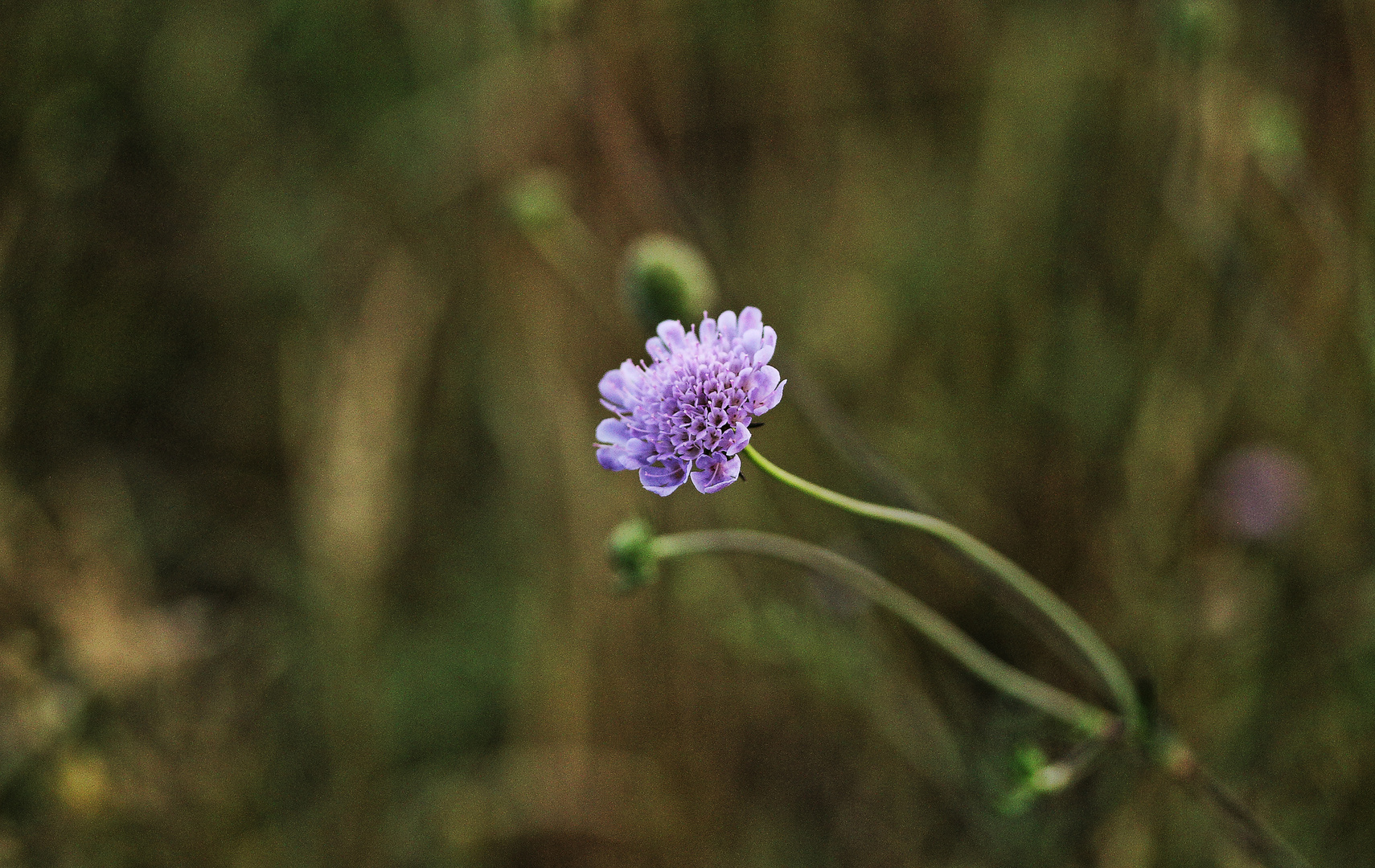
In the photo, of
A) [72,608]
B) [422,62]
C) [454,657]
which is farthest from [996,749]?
[422,62]

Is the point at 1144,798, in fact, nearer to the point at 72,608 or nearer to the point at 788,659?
the point at 788,659

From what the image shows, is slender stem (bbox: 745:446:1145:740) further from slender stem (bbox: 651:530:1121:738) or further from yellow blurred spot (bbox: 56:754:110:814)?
yellow blurred spot (bbox: 56:754:110:814)

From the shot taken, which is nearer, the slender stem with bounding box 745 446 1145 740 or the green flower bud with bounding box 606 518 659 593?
the slender stem with bounding box 745 446 1145 740

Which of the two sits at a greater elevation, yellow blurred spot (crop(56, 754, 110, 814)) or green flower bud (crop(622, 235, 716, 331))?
green flower bud (crop(622, 235, 716, 331))

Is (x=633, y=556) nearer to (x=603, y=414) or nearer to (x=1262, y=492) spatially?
(x=603, y=414)

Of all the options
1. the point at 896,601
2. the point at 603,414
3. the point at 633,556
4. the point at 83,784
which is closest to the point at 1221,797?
the point at 896,601

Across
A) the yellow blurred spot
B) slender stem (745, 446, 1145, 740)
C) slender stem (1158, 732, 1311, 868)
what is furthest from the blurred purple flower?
the yellow blurred spot

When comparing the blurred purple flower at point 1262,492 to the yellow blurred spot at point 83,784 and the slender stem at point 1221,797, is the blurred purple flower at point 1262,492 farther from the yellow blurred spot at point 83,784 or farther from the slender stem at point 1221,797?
the yellow blurred spot at point 83,784
